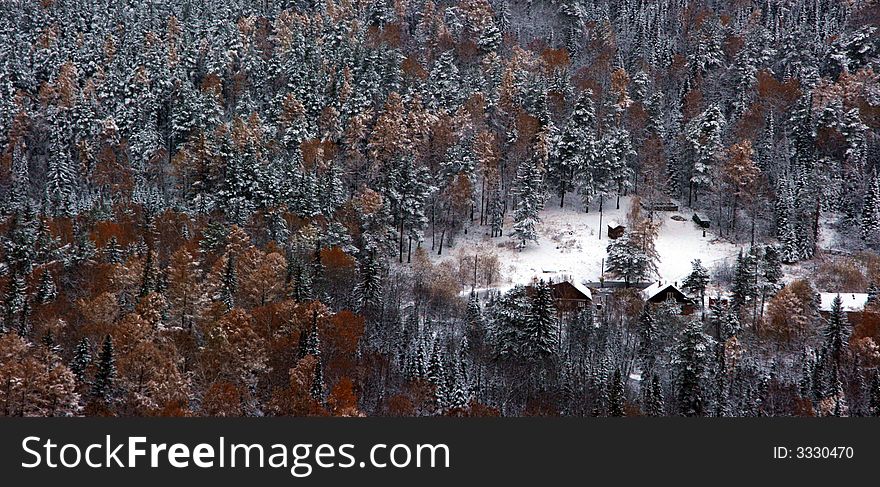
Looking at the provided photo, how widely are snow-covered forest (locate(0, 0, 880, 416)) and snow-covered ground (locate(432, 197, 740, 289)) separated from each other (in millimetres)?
402

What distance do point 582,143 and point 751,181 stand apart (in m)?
17.7

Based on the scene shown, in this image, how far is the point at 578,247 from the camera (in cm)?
9569

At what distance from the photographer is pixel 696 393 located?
71.1 meters

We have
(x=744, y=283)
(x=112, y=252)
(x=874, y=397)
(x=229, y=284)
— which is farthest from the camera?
(x=112, y=252)

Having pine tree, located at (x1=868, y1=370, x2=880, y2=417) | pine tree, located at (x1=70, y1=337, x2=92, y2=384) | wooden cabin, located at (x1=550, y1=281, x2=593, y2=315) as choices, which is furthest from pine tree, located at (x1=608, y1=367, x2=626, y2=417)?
pine tree, located at (x1=70, y1=337, x2=92, y2=384)

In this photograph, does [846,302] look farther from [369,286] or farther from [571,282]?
[369,286]

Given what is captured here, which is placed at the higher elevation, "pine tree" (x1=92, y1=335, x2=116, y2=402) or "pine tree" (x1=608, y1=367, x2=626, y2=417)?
"pine tree" (x1=92, y1=335, x2=116, y2=402)

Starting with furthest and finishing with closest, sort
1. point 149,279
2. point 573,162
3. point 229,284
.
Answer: point 573,162
point 229,284
point 149,279

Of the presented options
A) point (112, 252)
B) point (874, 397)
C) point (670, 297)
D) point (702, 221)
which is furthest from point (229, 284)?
point (874, 397)

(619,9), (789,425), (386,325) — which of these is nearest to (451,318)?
(386,325)

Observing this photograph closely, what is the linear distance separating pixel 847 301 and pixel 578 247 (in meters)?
24.7

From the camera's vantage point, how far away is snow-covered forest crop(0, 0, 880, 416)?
70.1 m

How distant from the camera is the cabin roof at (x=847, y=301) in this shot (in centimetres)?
8125

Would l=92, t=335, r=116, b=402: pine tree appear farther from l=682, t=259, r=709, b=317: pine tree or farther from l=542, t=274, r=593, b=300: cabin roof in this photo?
l=682, t=259, r=709, b=317: pine tree
